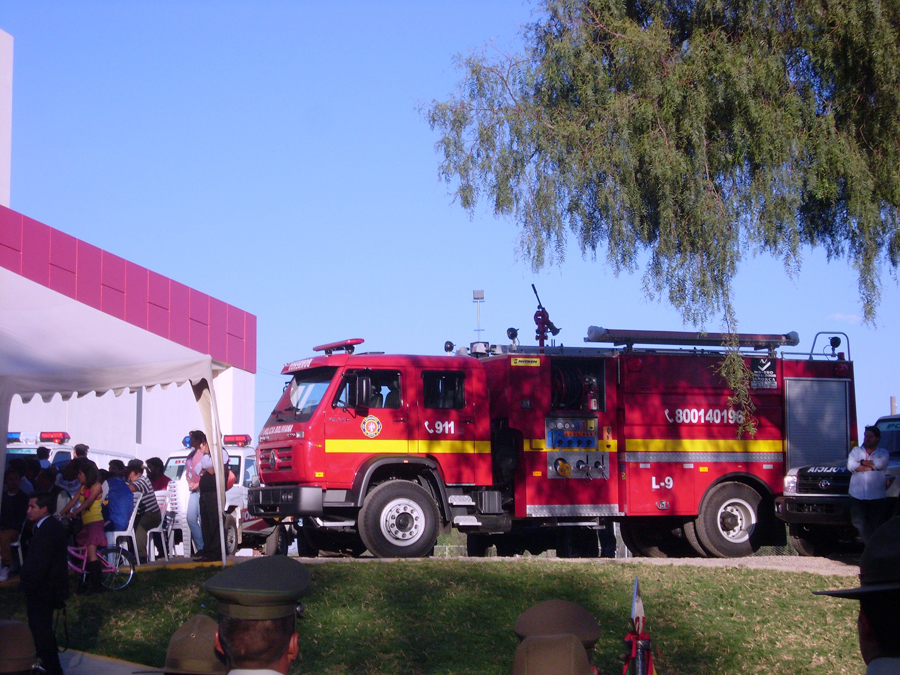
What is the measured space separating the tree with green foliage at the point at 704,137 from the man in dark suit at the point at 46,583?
610 cm

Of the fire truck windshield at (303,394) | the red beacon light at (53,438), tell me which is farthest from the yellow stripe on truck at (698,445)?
the red beacon light at (53,438)

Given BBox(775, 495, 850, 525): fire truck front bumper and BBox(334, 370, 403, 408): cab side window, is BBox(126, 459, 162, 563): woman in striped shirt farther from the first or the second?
BBox(775, 495, 850, 525): fire truck front bumper

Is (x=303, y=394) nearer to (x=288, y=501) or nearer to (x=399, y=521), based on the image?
(x=288, y=501)

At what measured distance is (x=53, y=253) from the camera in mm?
28141

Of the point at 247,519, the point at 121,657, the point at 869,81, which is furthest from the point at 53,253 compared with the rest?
the point at 869,81

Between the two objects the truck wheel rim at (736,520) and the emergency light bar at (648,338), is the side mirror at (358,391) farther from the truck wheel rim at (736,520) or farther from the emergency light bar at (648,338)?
the truck wheel rim at (736,520)

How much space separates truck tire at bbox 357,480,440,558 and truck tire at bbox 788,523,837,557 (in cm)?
614

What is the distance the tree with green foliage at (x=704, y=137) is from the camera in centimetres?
1080

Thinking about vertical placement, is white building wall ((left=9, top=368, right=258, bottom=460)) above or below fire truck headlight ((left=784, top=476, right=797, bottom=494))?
above

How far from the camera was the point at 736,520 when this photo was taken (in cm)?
1538

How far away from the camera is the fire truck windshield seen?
44.8ft

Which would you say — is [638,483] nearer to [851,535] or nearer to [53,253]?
[851,535]

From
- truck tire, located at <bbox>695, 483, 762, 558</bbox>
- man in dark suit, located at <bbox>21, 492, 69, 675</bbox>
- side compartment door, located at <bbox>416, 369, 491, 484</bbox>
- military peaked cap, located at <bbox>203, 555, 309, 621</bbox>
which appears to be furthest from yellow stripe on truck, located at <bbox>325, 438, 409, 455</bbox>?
military peaked cap, located at <bbox>203, 555, 309, 621</bbox>

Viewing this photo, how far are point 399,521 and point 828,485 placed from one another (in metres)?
6.16
